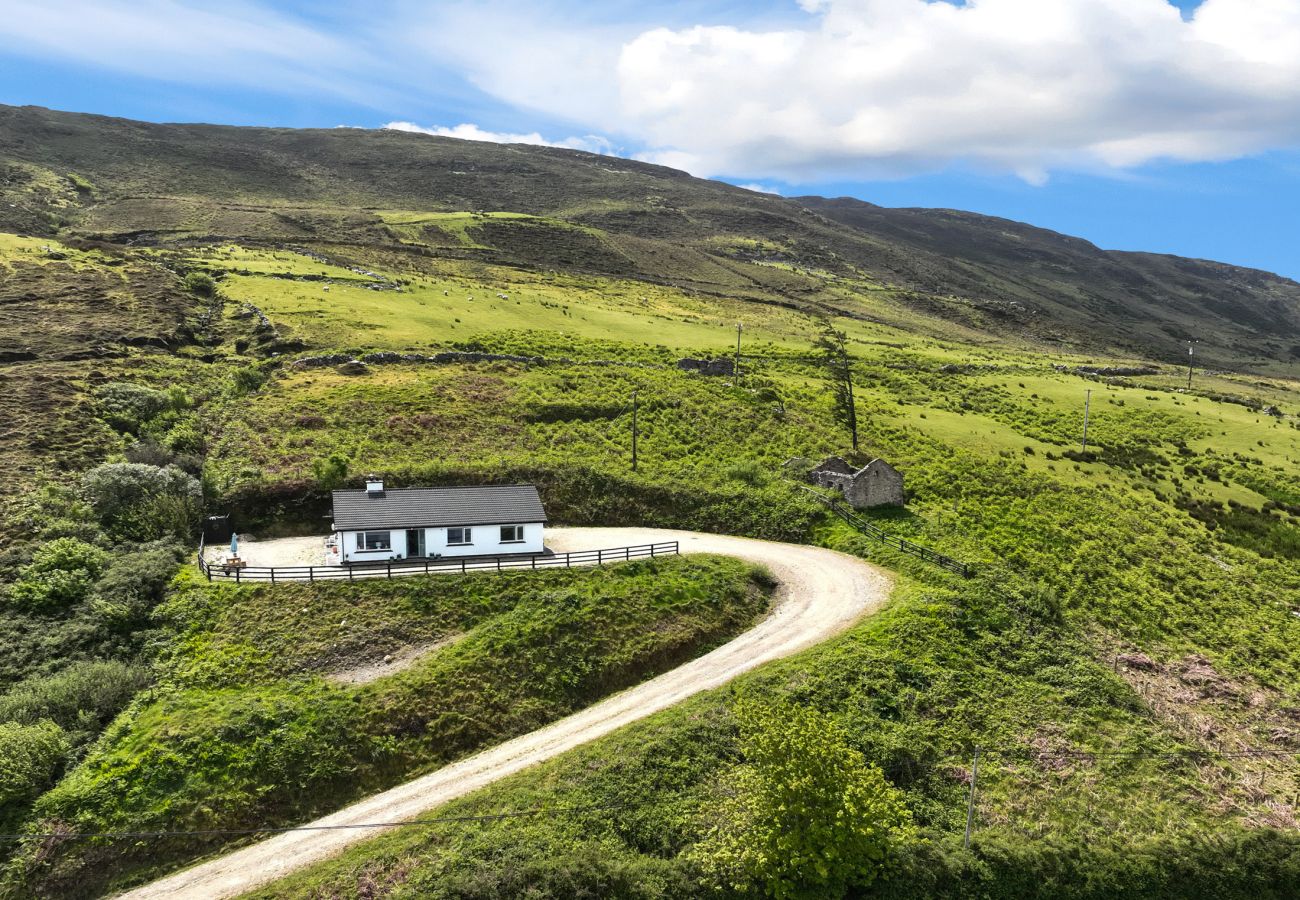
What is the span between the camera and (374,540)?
39.4 meters

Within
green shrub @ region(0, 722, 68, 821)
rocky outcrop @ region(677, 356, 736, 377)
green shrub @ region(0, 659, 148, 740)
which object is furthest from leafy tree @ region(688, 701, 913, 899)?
rocky outcrop @ region(677, 356, 736, 377)

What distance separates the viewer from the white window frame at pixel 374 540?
1539 inches

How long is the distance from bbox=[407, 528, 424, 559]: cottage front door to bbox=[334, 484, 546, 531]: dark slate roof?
1.59 feet

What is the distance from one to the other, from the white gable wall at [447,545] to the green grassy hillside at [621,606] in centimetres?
455

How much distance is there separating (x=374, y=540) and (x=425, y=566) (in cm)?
411

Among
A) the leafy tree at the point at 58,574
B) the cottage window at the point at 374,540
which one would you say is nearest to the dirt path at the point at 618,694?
the cottage window at the point at 374,540

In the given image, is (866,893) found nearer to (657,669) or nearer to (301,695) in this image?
(657,669)

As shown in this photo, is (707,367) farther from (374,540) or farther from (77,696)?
(77,696)

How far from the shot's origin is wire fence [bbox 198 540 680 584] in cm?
3569

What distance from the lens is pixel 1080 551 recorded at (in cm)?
4516

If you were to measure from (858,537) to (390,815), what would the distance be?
30.2 meters

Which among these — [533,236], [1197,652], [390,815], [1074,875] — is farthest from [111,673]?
[533,236]

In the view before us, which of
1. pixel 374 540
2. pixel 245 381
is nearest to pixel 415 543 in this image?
pixel 374 540

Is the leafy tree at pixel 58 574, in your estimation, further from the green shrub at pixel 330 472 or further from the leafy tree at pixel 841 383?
the leafy tree at pixel 841 383
